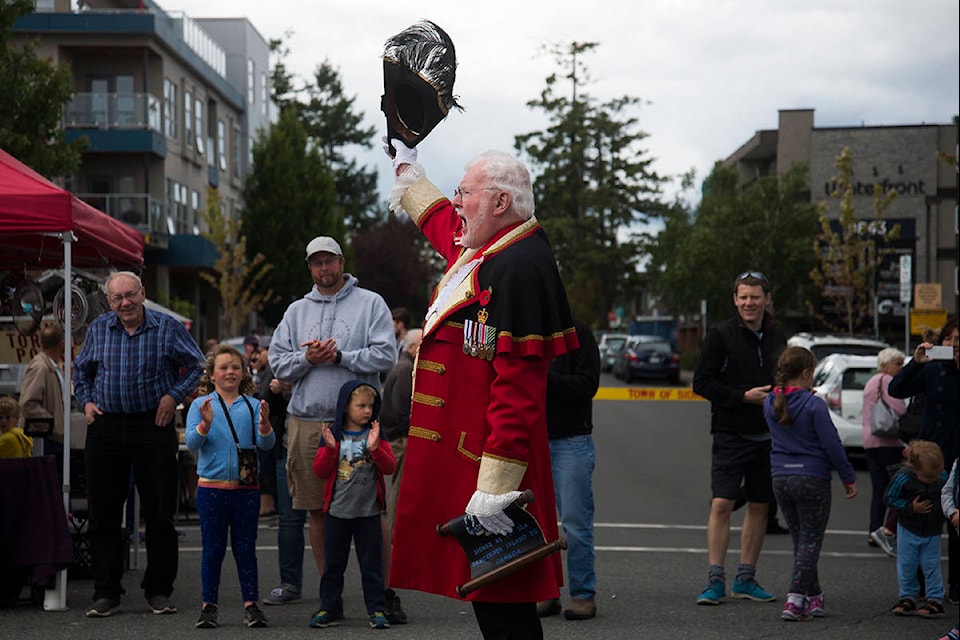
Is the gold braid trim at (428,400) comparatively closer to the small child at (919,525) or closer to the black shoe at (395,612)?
the black shoe at (395,612)

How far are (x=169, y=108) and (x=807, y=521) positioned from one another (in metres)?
41.2

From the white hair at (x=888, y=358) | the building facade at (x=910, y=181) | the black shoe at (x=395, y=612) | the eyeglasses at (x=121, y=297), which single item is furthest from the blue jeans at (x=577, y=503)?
the building facade at (x=910, y=181)

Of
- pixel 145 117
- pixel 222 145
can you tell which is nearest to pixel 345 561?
pixel 145 117

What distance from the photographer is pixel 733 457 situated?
28.7 feet

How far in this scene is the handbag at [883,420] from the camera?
11750 millimetres

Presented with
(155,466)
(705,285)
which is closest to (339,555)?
(155,466)

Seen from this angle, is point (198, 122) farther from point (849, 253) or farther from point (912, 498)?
point (912, 498)

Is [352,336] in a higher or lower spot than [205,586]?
higher

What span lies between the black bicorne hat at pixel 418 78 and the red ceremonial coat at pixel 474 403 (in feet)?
2.65

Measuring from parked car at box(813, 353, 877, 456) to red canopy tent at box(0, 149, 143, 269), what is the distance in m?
11.0

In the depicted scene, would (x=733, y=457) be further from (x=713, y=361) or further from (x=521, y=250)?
(x=521, y=250)

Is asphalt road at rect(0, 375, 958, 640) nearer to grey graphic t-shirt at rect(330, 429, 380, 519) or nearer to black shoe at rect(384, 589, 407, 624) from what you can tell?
black shoe at rect(384, 589, 407, 624)

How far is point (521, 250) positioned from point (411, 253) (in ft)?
246

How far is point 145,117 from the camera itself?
43.4 meters
